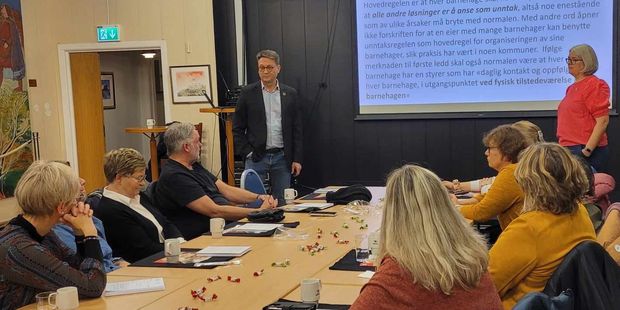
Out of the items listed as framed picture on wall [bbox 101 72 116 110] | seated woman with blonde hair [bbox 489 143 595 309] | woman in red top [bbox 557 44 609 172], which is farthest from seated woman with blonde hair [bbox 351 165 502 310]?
framed picture on wall [bbox 101 72 116 110]

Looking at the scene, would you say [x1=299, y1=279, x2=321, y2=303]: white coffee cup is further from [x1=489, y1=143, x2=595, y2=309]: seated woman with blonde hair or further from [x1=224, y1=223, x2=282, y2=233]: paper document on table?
[x1=224, y1=223, x2=282, y2=233]: paper document on table

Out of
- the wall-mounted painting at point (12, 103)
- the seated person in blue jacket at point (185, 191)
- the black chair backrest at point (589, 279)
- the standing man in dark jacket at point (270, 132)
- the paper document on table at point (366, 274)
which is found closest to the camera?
the black chair backrest at point (589, 279)

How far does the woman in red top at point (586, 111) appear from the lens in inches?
203

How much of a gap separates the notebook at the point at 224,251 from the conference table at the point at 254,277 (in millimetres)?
42

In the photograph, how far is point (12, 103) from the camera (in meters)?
7.69

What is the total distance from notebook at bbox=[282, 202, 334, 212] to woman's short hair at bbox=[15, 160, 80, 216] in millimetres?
1879

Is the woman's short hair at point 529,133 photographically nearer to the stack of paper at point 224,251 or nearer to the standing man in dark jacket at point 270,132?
the stack of paper at point 224,251

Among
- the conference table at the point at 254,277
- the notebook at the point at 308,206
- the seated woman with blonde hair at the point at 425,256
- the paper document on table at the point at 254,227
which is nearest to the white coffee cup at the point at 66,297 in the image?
the conference table at the point at 254,277

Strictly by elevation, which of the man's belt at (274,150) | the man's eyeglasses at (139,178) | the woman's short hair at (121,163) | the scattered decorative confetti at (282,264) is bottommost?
the scattered decorative confetti at (282,264)

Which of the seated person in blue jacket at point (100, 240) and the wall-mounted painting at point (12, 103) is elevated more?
the wall-mounted painting at point (12, 103)

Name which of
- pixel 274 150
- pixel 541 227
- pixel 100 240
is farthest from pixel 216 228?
pixel 274 150

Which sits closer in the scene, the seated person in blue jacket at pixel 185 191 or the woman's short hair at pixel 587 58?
the seated person in blue jacket at pixel 185 191

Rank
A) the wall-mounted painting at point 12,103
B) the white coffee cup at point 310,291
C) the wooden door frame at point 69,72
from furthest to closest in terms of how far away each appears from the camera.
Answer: the wooden door frame at point 69,72 → the wall-mounted painting at point 12,103 → the white coffee cup at point 310,291

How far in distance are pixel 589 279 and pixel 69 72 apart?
744 cm
